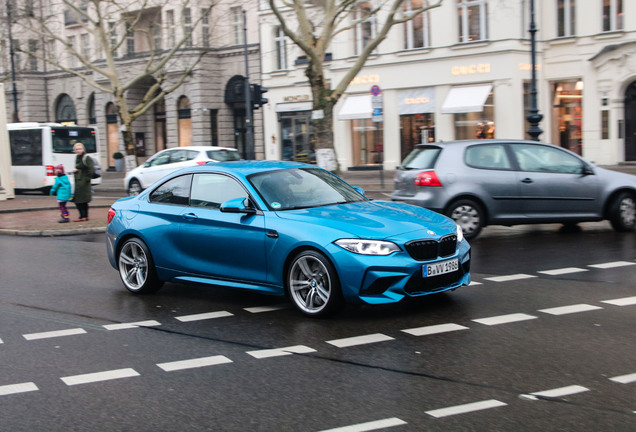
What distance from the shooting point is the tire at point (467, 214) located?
41.2 feet

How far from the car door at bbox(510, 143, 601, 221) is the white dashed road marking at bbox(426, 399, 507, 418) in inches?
326

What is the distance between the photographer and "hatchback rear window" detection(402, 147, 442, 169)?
12.8 m

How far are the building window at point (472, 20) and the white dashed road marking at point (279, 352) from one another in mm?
29668

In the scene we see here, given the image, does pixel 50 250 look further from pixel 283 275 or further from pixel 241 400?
pixel 241 400

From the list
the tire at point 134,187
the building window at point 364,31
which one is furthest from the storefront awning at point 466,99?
the tire at point 134,187

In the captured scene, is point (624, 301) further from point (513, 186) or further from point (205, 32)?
point (205, 32)

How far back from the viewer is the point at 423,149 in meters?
13.3

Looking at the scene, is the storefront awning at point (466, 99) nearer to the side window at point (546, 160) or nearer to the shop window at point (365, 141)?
the shop window at point (365, 141)

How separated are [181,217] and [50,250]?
554 cm

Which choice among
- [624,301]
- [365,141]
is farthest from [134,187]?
[624,301]

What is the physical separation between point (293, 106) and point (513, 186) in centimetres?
2951

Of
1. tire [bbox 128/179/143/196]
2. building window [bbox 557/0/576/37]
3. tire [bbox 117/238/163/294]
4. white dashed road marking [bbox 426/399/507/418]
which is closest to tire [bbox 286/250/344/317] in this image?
tire [bbox 117/238/163/294]

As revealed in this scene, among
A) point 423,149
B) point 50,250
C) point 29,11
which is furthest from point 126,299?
point 29,11

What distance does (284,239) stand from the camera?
7363mm
